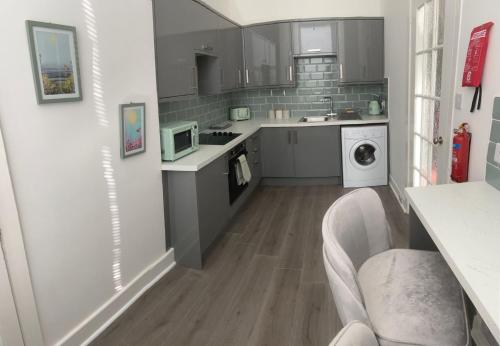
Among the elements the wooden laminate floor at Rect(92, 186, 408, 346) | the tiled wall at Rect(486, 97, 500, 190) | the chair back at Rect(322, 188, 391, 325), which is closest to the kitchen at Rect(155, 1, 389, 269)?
the wooden laminate floor at Rect(92, 186, 408, 346)

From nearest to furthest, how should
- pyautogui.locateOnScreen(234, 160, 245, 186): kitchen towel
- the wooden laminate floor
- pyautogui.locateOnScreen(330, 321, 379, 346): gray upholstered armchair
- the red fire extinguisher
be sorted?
pyautogui.locateOnScreen(330, 321, 379, 346): gray upholstered armchair
the red fire extinguisher
the wooden laminate floor
pyautogui.locateOnScreen(234, 160, 245, 186): kitchen towel

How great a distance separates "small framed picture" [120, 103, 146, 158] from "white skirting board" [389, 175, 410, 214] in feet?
8.95

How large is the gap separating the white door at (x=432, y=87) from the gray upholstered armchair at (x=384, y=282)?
125 cm

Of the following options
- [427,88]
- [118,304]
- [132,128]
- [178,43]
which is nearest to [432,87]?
[427,88]

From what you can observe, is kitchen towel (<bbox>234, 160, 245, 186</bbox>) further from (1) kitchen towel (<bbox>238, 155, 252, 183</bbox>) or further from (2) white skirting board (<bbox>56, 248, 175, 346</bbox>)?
(2) white skirting board (<bbox>56, 248, 175, 346</bbox>)

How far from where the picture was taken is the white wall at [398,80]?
13.3 ft

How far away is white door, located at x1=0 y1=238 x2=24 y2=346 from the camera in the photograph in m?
1.84

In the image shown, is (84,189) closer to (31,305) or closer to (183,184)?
(31,305)

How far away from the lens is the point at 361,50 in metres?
5.38

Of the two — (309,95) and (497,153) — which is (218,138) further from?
(497,153)

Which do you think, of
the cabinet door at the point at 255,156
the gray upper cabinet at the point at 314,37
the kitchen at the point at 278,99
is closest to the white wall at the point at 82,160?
the kitchen at the point at 278,99

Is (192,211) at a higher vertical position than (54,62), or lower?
lower

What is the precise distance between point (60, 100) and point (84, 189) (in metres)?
0.51

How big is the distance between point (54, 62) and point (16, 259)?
95 centimetres
